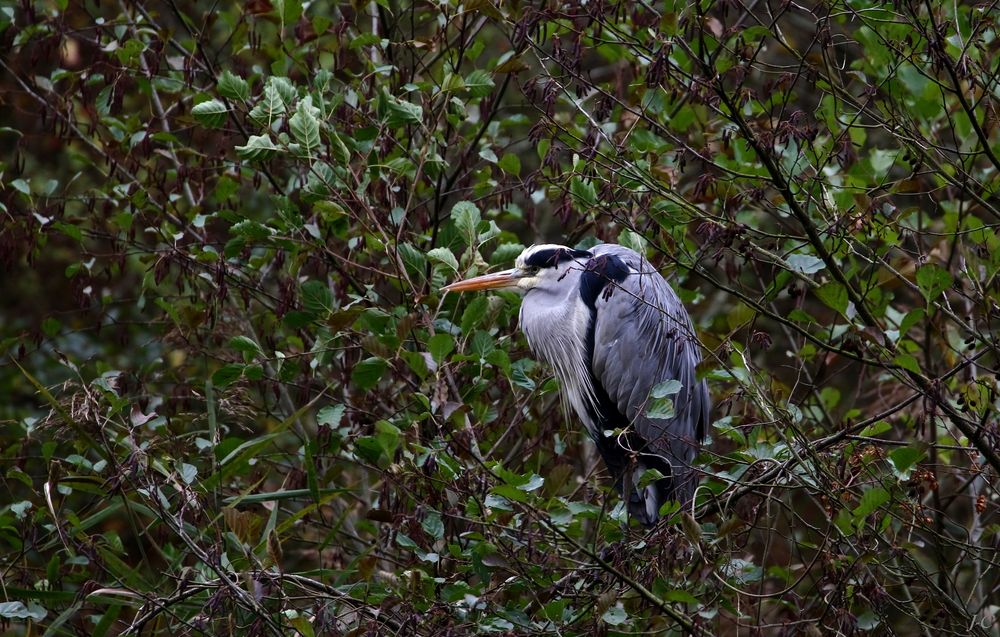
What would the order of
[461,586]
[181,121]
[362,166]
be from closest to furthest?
[461,586] < [362,166] < [181,121]

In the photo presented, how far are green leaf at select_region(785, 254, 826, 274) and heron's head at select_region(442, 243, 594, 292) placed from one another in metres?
0.95

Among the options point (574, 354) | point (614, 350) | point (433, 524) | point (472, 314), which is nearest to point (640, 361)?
point (614, 350)

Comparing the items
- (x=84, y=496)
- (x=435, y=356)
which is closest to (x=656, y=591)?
(x=435, y=356)

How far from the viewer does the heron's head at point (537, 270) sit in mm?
3674

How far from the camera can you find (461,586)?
2639 mm

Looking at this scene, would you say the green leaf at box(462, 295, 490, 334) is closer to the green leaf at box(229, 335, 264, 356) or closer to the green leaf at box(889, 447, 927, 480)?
the green leaf at box(229, 335, 264, 356)

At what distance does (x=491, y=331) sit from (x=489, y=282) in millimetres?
162

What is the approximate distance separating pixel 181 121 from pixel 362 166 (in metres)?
0.80

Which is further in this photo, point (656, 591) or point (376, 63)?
point (376, 63)

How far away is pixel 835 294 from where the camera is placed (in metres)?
2.51

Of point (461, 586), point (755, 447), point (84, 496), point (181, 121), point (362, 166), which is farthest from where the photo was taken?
point (84, 496)

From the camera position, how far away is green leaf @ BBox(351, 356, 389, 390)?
2.85 metres

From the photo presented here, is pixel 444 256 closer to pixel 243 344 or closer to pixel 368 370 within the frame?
pixel 368 370

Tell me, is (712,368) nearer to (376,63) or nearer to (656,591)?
(656,591)
